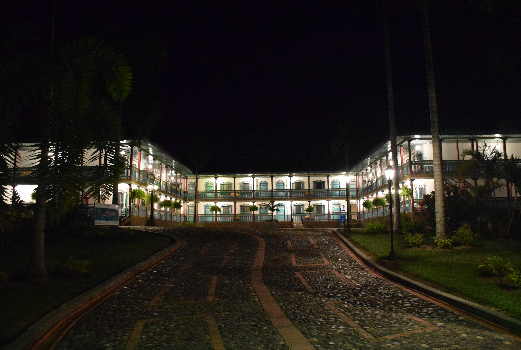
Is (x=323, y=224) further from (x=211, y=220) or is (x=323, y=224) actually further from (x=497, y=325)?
(x=497, y=325)

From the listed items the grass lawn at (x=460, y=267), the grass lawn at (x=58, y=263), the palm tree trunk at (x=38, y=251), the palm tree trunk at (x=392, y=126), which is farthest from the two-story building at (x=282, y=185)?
the palm tree trunk at (x=38, y=251)

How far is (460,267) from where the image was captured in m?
11.5

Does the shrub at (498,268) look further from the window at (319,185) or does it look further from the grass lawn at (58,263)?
the window at (319,185)

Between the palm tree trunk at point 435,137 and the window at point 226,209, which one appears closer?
the palm tree trunk at point 435,137

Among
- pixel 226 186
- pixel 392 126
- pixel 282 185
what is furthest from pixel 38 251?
pixel 282 185

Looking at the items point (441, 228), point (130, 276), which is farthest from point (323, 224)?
point (130, 276)

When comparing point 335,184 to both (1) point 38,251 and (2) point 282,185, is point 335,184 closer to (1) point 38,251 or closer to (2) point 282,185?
(2) point 282,185

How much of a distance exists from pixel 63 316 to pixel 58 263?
167 inches

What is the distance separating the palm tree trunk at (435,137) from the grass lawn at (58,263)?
34.0 feet

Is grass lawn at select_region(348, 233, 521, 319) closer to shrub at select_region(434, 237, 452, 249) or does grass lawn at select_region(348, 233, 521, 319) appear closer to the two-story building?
shrub at select_region(434, 237, 452, 249)

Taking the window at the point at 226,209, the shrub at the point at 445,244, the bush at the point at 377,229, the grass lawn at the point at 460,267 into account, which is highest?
the window at the point at 226,209

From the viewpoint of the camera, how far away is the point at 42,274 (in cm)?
912

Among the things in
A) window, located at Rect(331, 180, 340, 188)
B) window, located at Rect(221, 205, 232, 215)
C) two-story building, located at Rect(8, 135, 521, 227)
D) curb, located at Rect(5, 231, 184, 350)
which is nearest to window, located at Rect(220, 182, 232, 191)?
two-story building, located at Rect(8, 135, 521, 227)

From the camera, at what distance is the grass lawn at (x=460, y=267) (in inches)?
305
